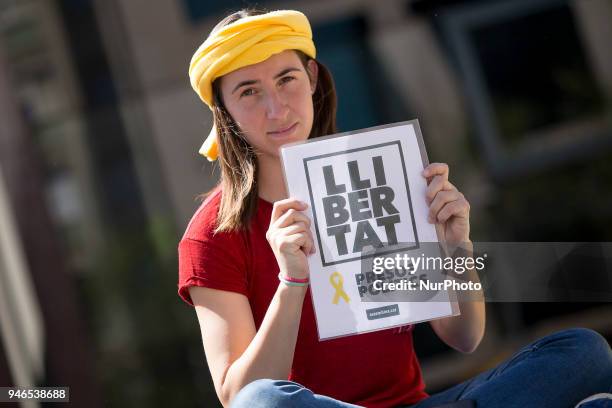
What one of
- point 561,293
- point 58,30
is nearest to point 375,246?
point 561,293

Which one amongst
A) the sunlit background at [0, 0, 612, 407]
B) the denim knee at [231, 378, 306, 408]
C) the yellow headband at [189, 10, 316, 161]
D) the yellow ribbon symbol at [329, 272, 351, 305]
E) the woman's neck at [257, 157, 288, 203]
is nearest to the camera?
the denim knee at [231, 378, 306, 408]

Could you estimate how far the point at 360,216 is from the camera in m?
1.89

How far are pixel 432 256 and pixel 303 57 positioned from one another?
1.87ft

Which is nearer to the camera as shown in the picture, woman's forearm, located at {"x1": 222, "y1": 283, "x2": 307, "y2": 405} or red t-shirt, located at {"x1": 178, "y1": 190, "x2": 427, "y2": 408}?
woman's forearm, located at {"x1": 222, "y1": 283, "x2": 307, "y2": 405}

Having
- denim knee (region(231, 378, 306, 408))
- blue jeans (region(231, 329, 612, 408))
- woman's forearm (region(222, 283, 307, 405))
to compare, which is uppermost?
woman's forearm (region(222, 283, 307, 405))

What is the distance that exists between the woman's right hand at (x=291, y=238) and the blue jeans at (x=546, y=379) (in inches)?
8.8

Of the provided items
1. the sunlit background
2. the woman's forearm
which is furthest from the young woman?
the sunlit background

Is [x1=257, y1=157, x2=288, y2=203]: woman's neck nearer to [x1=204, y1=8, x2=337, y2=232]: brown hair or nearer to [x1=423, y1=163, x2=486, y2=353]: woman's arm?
[x1=204, y1=8, x2=337, y2=232]: brown hair

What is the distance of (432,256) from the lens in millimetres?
1887

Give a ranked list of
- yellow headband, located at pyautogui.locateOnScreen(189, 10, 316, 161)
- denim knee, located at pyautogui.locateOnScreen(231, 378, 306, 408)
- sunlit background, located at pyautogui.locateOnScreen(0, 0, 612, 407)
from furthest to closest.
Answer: sunlit background, located at pyautogui.locateOnScreen(0, 0, 612, 407) → yellow headband, located at pyautogui.locateOnScreen(189, 10, 316, 161) → denim knee, located at pyautogui.locateOnScreen(231, 378, 306, 408)

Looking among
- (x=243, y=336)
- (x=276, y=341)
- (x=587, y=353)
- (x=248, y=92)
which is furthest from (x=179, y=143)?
(x=587, y=353)

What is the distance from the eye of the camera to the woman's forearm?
181 cm

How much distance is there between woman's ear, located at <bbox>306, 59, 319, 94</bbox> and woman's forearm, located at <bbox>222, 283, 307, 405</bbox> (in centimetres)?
56

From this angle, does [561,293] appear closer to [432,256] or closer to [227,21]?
[432,256]
